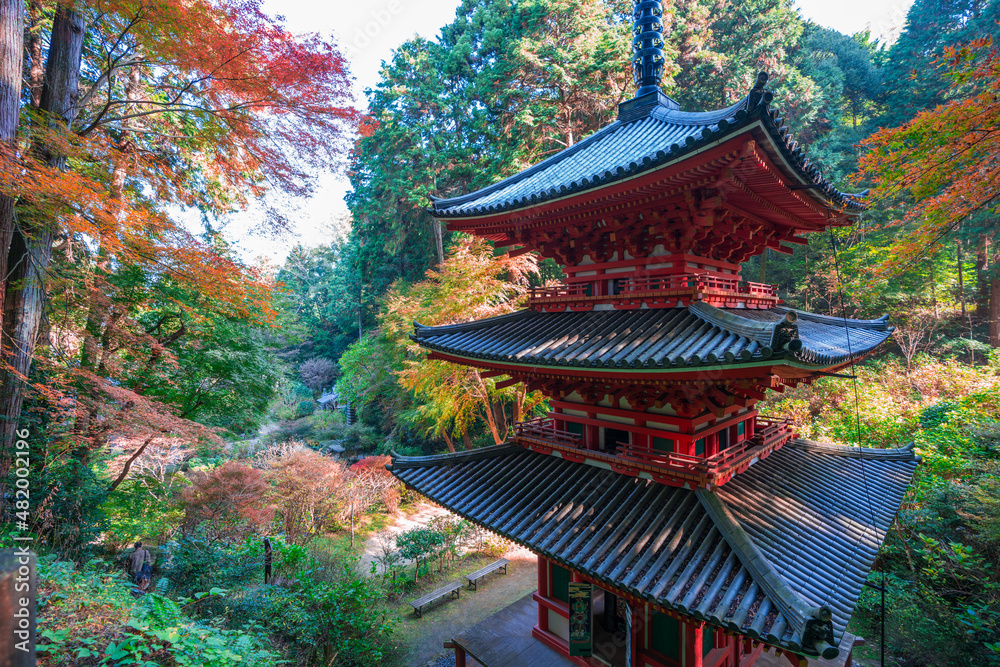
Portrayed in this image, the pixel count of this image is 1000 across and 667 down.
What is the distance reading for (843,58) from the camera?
22844 millimetres

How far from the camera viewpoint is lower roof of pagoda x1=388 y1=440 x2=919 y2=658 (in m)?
3.07

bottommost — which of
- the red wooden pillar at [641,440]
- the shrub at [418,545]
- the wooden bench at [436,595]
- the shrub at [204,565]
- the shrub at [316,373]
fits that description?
the wooden bench at [436,595]

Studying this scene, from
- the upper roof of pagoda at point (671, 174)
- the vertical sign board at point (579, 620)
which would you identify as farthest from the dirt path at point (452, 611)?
the upper roof of pagoda at point (671, 174)

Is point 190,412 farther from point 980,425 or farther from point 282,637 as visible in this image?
point 980,425

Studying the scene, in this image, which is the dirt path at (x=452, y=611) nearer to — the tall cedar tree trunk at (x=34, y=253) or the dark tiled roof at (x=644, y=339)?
the dark tiled roof at (x=644, y=339)

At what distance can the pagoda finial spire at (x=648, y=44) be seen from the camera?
525cm

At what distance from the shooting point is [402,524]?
43.7 feet

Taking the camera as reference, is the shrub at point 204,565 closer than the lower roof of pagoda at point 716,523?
No

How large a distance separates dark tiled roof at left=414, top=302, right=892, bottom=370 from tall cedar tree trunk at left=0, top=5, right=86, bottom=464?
629 cm

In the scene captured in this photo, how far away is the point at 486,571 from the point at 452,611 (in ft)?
4.76

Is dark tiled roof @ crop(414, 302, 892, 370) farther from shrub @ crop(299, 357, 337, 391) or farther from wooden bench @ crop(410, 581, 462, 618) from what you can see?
shrub @ crop(299, 357, 337, 391)

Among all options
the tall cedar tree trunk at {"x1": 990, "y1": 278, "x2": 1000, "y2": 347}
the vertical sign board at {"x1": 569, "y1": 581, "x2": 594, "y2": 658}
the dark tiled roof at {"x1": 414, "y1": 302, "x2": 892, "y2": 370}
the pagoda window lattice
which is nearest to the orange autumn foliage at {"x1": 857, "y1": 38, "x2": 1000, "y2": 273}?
the dark tiled roof at {"x1": 414, "y1": 302, "x2": 892, "y2": 370}

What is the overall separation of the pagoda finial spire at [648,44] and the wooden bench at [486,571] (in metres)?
10.9

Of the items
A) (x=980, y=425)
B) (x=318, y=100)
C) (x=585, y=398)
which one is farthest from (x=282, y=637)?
(x=980, y=425)
